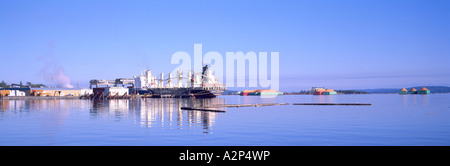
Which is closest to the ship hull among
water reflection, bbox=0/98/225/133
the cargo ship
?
the cargo ship

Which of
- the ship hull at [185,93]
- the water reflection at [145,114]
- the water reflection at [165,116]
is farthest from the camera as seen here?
the ship hull at [185,93]

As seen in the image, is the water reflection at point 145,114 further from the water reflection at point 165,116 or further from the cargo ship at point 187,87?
the cargo ship at point 187,87

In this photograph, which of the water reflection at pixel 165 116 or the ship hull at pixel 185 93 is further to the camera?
the ship hull at pixel 185 93

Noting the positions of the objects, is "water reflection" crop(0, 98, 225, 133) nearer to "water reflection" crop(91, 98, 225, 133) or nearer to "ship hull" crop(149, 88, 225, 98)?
"water reflection" crop(91, 98, 225, 133)

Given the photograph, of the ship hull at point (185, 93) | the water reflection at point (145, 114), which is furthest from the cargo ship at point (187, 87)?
the water reflection at point (145, 114)

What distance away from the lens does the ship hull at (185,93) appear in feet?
511

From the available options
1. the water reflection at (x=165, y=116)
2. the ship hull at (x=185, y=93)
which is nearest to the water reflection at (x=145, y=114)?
the water reflection at (x=165, y=116)

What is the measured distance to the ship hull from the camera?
511ft

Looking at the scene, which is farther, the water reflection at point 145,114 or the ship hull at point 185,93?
the ship hull at point 185,93

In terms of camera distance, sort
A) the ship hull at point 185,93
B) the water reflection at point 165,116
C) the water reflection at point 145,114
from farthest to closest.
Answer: the ship hull at point 185,93
the water reflection at point 145,114
the water reflection at point 165,116

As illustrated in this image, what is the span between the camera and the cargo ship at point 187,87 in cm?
15838
